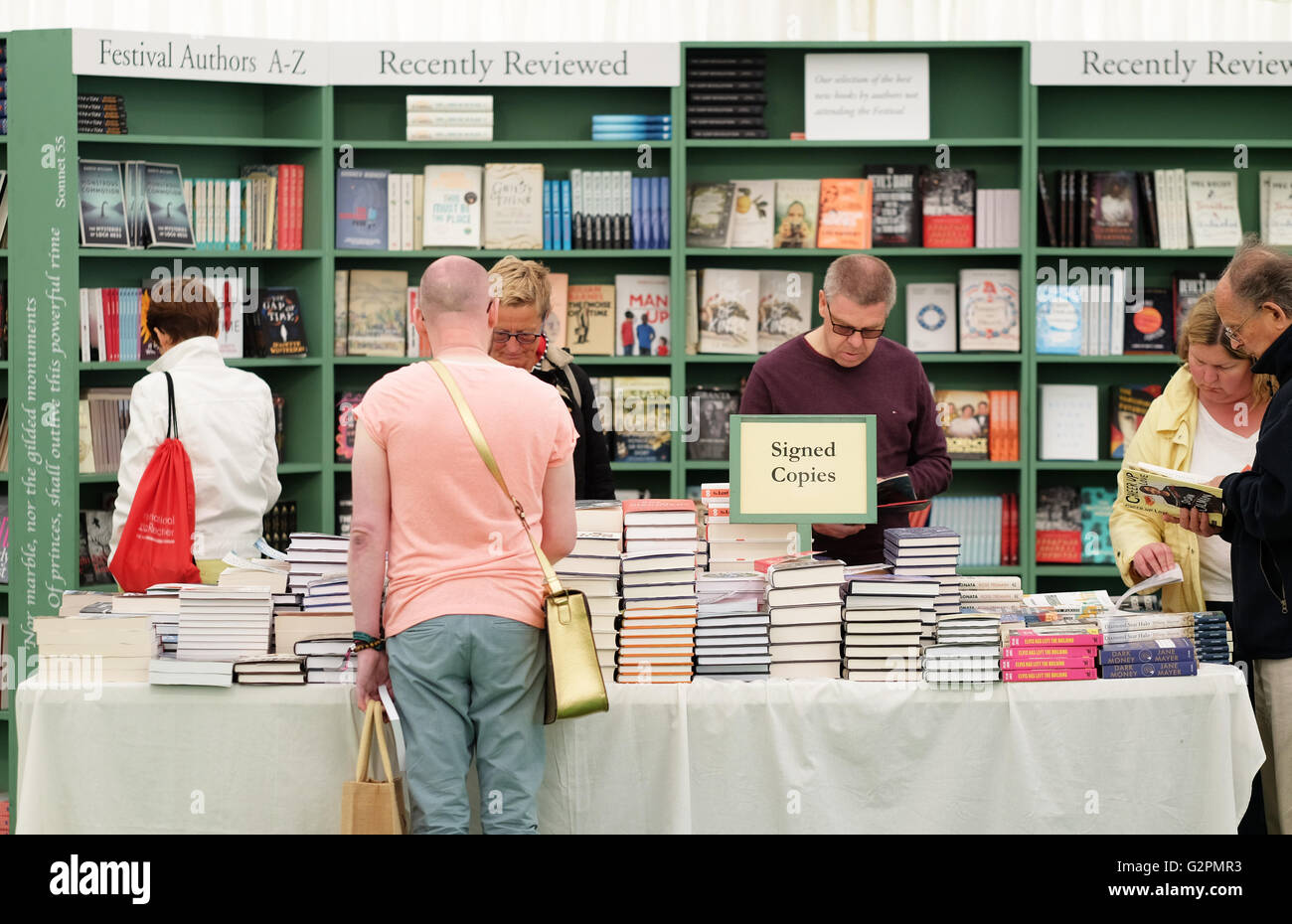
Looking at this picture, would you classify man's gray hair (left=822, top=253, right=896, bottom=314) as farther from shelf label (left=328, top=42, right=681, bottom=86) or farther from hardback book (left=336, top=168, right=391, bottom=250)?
hardback book (left=336, top=168, right=391, bottom=250)

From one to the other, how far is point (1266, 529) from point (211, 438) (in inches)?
112

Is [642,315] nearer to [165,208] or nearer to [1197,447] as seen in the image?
[165,208]

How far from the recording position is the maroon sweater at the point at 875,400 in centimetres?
382

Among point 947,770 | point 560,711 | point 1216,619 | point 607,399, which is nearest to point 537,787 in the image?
point 560,711

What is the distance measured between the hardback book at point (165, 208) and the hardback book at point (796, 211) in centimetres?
235

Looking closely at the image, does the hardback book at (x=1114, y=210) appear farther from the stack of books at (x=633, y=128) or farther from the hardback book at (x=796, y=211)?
the stack of books at (x=633, y=128)

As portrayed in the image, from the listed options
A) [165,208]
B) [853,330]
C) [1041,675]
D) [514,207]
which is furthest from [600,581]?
[165,208]

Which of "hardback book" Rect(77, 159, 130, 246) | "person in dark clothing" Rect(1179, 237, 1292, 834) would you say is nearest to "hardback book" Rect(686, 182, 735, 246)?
"hardback book" Rect(77, 159, 130, 246)

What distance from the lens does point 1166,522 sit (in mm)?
3455

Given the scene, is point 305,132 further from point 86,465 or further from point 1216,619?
point 1216,619

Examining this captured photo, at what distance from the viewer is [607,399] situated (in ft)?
18.4

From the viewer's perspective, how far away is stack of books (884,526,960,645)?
121 inches

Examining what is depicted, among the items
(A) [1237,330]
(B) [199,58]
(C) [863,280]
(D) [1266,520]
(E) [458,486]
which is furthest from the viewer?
(B) [199,58]
